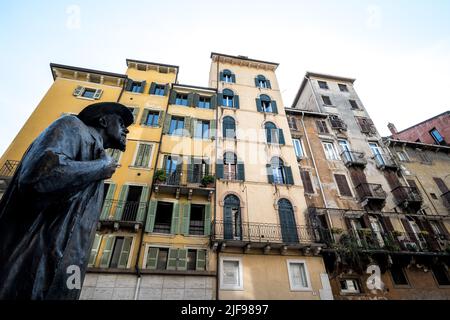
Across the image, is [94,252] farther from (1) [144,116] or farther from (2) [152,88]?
(2) [152,88]

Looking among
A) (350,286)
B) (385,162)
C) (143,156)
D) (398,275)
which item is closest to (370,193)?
(385,162)

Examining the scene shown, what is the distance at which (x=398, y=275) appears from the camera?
13.1m

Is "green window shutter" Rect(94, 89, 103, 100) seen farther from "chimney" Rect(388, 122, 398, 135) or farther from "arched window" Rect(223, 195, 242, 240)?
"chimney" Rect(388, 122, 398, 135)

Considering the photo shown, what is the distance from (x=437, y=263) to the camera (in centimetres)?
1359

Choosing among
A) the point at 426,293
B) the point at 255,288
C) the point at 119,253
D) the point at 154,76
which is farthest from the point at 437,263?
the point at 154,76

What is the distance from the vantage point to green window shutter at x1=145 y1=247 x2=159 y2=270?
1092cm

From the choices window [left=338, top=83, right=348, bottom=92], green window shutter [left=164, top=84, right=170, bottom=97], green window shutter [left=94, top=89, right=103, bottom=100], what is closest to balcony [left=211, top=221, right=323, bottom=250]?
green window shutter [left=164, top=84, right=170, bottom=97]

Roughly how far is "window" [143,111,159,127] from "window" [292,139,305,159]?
36.0ft

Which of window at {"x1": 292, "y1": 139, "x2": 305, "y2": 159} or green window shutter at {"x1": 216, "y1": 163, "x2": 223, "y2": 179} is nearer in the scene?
green window shutter at {"x1": 216, "y1": 163, "x2": 223, "y2": 179}

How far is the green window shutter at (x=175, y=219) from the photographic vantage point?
40.3 feet

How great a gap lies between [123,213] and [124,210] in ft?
0.58

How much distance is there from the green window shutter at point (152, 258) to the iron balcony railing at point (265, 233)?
10.1ft

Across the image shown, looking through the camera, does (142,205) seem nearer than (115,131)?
No

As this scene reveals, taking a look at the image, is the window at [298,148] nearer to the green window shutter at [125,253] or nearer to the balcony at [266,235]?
the balcony at [266,235]
